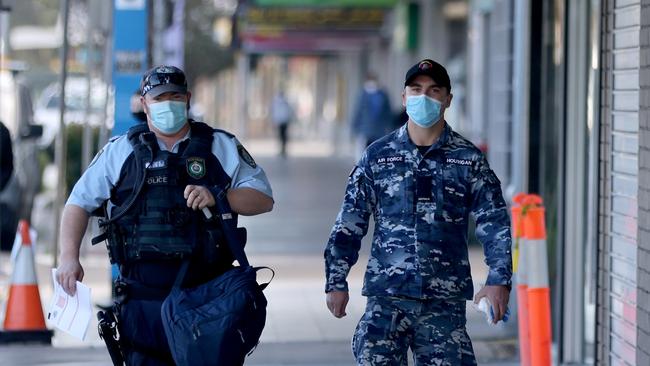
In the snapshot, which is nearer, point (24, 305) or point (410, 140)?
point (410, 140)

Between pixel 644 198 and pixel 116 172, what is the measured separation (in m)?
2.39

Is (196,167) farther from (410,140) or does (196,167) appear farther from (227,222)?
(410,140)

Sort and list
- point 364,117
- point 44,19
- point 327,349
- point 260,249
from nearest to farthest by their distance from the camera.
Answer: point 327,349 → point 260,249 → point 364,117 → point 44,19

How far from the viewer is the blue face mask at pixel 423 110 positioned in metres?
5.79

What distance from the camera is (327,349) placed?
9.99 m

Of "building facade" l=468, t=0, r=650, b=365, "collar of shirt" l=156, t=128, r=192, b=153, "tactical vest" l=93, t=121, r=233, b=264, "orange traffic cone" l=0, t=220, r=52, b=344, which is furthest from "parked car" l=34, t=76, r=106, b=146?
"tactical vest" l=93, t=121, r=233, b=264

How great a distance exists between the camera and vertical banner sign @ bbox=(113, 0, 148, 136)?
485 inches

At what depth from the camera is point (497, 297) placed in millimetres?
5672

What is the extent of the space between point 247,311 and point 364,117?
2068 centimetres

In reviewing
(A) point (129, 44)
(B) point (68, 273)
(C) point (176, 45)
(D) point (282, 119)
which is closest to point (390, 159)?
(B) point (68, 273)

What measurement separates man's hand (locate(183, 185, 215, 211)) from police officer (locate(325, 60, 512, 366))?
53cm

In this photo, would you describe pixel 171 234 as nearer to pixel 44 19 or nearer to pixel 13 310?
pixel 13 310

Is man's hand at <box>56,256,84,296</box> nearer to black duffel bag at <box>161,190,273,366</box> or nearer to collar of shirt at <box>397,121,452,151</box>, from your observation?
black duffel bag at <box>161,190,273,366</box>

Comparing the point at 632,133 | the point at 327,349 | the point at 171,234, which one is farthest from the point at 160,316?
the point at 327,349
